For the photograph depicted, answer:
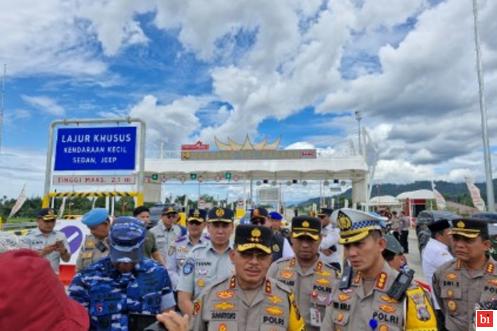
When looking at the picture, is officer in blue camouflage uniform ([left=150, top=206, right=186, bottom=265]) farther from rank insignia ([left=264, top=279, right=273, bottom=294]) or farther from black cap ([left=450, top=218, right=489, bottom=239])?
black cap ([left=450, top=218, right=489, bottom=239])

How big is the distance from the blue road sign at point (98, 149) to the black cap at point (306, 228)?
5324 mm

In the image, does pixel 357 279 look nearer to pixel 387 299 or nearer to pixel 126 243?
pixel 387 299

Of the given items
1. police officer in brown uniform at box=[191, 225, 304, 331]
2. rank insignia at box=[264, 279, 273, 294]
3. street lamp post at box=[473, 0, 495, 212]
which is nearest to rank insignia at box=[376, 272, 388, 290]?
police officer in brown uniform at box=[191, 225, 304, 331]

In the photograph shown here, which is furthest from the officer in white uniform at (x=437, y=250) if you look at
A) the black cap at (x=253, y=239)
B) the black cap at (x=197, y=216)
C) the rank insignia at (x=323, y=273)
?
the black cap at (x=197, y=216)

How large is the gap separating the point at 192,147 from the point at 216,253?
3046cm

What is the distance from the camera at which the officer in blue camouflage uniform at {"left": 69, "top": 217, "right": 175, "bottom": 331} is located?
2.12m

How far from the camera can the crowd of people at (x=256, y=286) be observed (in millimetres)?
924

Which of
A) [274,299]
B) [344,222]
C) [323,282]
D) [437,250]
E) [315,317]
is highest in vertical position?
[344,222]

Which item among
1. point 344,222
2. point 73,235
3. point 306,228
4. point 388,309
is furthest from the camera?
point 73,235

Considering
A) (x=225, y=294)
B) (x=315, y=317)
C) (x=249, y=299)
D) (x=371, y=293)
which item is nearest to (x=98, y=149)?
(x=315, y=317)

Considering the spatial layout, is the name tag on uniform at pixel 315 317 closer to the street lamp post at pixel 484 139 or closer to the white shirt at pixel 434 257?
the white shirt at pixel 434 257

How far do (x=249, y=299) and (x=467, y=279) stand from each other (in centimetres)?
199

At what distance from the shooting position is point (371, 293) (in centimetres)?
219

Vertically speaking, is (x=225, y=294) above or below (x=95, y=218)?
below
